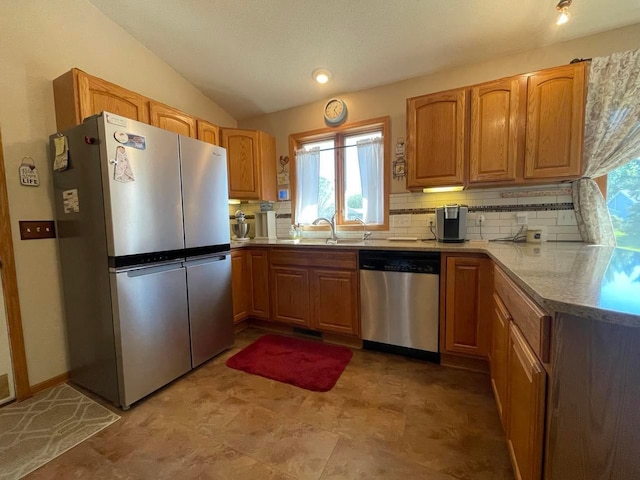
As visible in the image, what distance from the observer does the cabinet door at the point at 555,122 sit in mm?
1793

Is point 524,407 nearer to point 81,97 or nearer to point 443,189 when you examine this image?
point 443,189

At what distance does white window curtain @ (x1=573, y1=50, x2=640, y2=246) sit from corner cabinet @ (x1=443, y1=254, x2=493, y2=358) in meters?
1.00

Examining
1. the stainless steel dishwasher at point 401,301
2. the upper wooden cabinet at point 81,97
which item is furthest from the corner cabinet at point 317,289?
the upper wooden cabinet at point 81,97

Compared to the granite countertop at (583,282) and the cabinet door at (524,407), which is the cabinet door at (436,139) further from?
the cabinet door at (524,407)

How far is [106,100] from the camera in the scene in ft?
6.36

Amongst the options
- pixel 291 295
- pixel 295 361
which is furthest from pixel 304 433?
pixel 291 295

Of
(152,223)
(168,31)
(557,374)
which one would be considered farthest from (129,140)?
(557,374)

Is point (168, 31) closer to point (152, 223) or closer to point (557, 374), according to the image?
point (152, 223)

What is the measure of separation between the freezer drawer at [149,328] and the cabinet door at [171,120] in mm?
1322

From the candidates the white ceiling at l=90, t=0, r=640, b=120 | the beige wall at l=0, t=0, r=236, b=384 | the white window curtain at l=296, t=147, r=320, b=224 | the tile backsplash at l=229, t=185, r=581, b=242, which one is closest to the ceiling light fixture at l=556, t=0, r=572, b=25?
the white ceiling at l=90, t=0, r=640, b=120

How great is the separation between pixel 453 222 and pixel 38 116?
309 cm

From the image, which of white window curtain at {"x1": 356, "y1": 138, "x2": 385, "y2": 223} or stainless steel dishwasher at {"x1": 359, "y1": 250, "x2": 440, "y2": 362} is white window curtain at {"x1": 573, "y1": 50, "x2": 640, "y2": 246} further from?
white window curtain at {"x1": 356, "y1": 138, "x2": 385, "y2": 223}

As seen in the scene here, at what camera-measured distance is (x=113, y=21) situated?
221cm

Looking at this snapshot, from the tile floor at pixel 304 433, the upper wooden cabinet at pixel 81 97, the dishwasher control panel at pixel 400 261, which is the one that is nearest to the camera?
the tile floor at pixel 304 433
